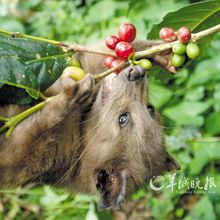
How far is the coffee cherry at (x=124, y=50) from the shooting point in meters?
2.79

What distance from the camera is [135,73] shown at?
9.79ft

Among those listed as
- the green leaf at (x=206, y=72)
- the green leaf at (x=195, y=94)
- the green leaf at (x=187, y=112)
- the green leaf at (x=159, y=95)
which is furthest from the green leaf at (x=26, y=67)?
the green leaf at (x=206, y=72)

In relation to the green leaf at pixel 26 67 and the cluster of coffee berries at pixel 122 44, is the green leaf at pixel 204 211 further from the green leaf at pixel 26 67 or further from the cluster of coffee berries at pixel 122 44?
the green leaf at pixel 26 67

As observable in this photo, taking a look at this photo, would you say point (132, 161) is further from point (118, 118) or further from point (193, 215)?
point (193, 215)

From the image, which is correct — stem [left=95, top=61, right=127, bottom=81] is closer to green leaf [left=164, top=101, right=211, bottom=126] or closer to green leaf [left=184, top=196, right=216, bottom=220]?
green leaf [left=184, top=196, right=216, bottom=220]

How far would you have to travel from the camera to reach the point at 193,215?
4.97 meters

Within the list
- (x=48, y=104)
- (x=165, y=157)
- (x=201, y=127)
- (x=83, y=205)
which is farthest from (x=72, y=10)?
(x=48, y=104)

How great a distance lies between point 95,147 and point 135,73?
660 mm

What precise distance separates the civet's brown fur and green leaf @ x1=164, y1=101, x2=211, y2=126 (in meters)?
1.63

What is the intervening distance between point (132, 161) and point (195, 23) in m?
0.89

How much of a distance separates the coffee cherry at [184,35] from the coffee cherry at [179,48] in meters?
0.02

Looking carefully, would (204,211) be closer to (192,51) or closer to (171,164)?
(171,164)

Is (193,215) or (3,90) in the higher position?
(3,90)

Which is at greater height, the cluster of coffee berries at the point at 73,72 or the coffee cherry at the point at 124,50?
the coffee cherry at the point at 124,50
